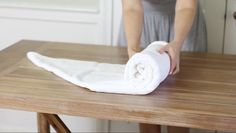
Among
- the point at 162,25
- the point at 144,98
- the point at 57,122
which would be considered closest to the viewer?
the point at 144,98

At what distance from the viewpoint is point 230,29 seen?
1.94 m

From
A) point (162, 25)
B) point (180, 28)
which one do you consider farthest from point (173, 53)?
point (162, 25)

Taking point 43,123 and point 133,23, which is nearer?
point 133,23

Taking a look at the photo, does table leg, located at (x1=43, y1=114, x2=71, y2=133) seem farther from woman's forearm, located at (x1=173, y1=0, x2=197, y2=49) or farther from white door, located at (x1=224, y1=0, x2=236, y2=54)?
white door, located at (x1=224, y1=0, x2=236, y2=54)

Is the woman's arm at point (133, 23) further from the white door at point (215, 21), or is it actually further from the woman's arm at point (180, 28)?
the white door at point (215, 21)

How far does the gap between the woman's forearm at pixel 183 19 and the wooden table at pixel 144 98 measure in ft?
0.38

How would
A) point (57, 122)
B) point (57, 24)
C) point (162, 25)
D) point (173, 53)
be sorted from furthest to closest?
point (57, 24)
point (162, 25)
point (57, 122)
point (173, 53)

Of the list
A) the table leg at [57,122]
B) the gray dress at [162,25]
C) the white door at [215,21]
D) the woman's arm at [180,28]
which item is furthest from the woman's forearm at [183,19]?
the white door at [215,21]

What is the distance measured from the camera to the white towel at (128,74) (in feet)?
3.44

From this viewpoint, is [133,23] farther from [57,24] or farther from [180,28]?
[57,24]

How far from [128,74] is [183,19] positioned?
313 mm

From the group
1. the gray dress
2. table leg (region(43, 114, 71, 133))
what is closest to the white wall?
the gray dress

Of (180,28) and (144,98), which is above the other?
(180,28)

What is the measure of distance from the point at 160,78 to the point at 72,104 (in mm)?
245
